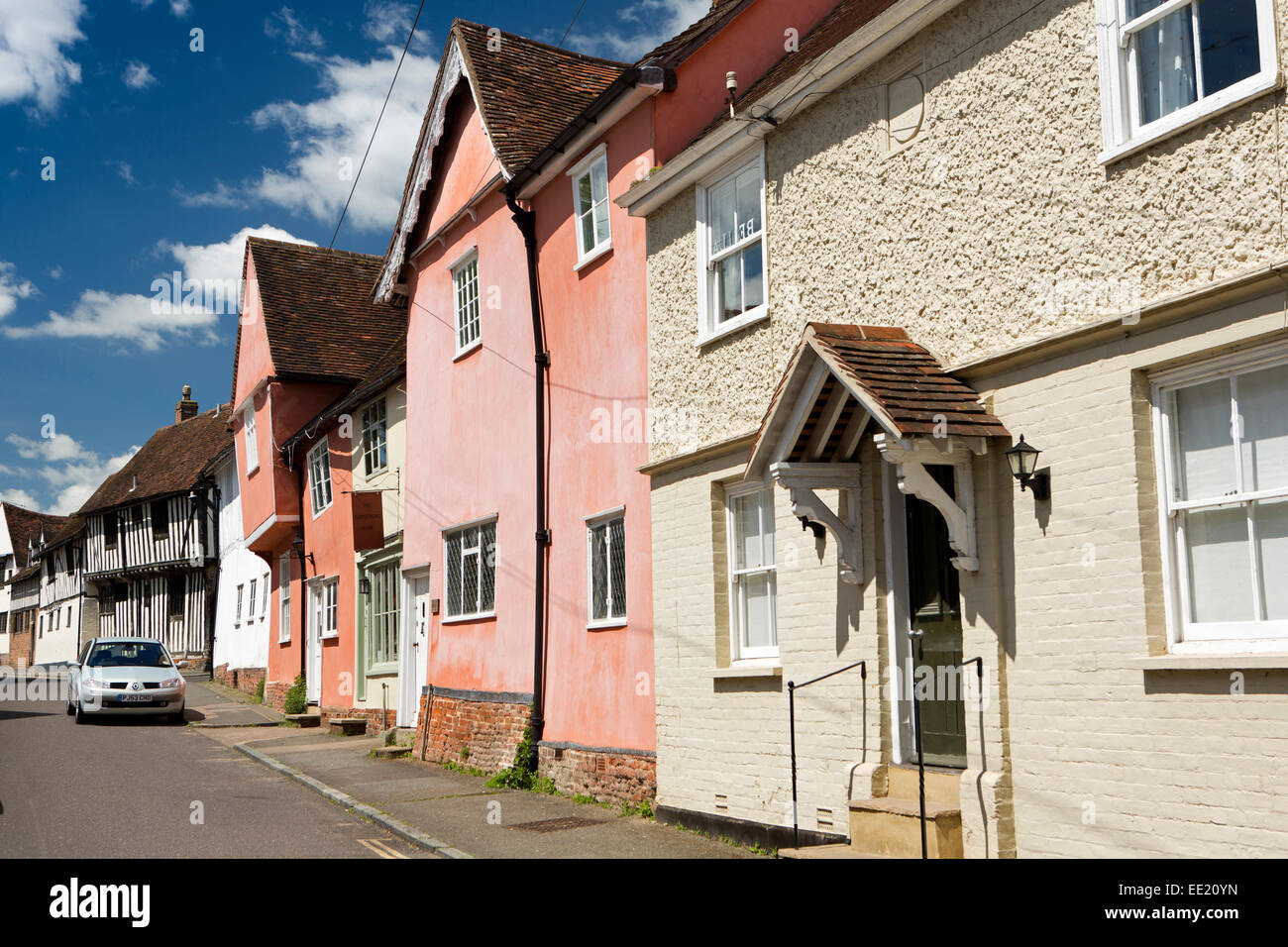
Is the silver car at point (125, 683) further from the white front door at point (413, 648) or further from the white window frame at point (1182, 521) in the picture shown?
the white window frame at point (1182, 521)

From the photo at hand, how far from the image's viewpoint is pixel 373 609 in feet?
74.5

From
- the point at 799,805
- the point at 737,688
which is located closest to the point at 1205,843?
the point at 799,805

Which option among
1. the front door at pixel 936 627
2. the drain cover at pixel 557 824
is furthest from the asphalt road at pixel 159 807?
the front door at pixel 936 627

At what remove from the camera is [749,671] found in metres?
10.3

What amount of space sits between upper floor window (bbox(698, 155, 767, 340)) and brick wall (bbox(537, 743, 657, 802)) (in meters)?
4.25

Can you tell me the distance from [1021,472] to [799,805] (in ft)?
11.5

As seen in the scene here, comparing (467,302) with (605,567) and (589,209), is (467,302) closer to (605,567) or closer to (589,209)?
Result: (589,209)

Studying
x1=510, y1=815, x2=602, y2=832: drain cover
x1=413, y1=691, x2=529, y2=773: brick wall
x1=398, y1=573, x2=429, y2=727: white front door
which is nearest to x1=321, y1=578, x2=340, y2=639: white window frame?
x1=398, y1=573, x2=429, y2=727: white front door

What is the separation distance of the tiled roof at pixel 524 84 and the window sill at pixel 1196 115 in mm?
9768

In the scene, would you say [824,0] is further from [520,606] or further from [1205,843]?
[1205,843]

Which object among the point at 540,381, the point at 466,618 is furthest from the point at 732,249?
the point at 466,618

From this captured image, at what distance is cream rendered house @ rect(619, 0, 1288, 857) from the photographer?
6.37 m

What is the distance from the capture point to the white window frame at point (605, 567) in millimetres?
12953

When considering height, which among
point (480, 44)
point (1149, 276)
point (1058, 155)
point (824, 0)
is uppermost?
point (480, 44)
